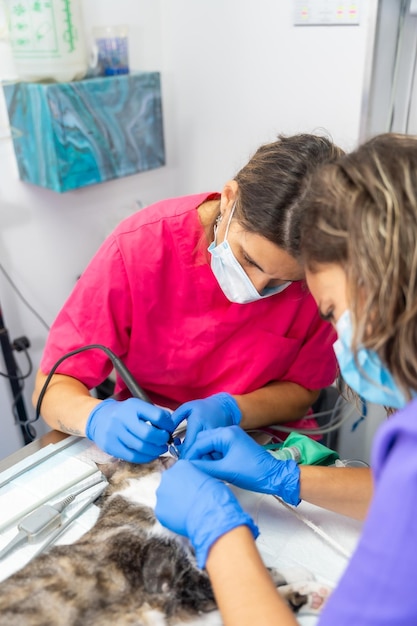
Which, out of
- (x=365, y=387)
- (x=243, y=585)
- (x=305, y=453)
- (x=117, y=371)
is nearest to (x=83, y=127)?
(x=117, y=371)

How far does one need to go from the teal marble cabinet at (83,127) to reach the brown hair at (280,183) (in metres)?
0.86

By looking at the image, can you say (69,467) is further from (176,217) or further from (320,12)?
(320,12)

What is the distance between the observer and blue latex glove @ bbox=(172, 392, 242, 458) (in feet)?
3.11

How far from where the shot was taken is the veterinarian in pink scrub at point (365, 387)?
511mm

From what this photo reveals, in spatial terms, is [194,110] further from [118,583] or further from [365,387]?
[118,583]

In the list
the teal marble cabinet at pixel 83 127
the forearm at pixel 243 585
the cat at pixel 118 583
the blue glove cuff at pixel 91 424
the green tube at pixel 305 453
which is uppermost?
the teal marble cabinet at pixel 83 127

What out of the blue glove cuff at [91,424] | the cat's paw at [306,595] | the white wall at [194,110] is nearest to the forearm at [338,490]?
the cat's paw at [306,595]

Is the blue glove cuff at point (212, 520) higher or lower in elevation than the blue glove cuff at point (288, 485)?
higher

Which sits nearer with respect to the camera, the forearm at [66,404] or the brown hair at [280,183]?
the brown hair at [280,183]

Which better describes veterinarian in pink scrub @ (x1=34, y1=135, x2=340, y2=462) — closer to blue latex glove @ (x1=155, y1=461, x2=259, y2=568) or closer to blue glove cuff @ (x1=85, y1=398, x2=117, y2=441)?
blue glove cuff @ (x1=85, y1=398, x2=117, y2=441)

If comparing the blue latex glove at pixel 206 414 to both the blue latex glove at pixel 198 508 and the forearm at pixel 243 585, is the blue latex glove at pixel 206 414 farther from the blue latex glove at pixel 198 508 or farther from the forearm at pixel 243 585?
the forearm at pixel 243 585

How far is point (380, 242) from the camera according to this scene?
0.57 meters

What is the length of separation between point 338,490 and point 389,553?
1.16ft

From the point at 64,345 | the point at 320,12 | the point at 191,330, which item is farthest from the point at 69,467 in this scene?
the point at 320,12
